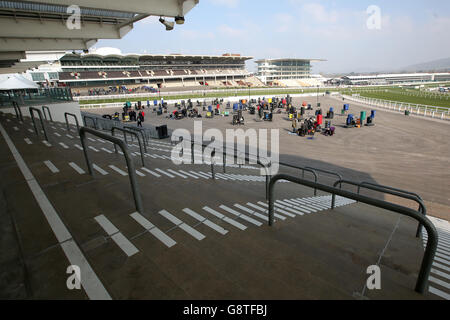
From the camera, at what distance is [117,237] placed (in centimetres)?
299

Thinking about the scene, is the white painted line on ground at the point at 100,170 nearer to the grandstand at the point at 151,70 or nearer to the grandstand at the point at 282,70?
the grandstand at the point at 151,70

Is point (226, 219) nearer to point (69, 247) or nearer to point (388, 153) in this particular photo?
point (69, 247)

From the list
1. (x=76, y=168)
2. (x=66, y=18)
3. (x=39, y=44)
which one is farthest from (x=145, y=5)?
(x=39, y=44)

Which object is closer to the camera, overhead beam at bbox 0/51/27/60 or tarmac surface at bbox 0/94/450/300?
tarmac surface at bbox 0/94/450/300

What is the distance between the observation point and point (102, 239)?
2.95 m

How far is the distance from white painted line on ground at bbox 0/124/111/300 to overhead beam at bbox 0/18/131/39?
957 cm

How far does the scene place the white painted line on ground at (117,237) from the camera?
276 cm

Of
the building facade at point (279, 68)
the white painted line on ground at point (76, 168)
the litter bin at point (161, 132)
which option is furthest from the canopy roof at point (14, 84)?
the building facade at point (279, 68)

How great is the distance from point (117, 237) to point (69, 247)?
1.70 ft

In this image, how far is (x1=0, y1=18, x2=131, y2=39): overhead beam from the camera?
10.1m

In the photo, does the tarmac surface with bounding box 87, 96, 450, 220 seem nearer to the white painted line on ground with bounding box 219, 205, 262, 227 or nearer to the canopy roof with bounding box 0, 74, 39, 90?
the white painted line on ground with bounding box 219, 205, 262, 227

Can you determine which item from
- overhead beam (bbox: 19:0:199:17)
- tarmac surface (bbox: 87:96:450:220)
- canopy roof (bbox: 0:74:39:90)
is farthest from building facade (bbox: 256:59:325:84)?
overhead beam (bbox: 19:0:199:17)

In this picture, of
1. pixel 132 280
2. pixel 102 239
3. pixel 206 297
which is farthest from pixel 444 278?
pixel 102 239

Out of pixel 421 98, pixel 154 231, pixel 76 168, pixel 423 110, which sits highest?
pixel 76 168
